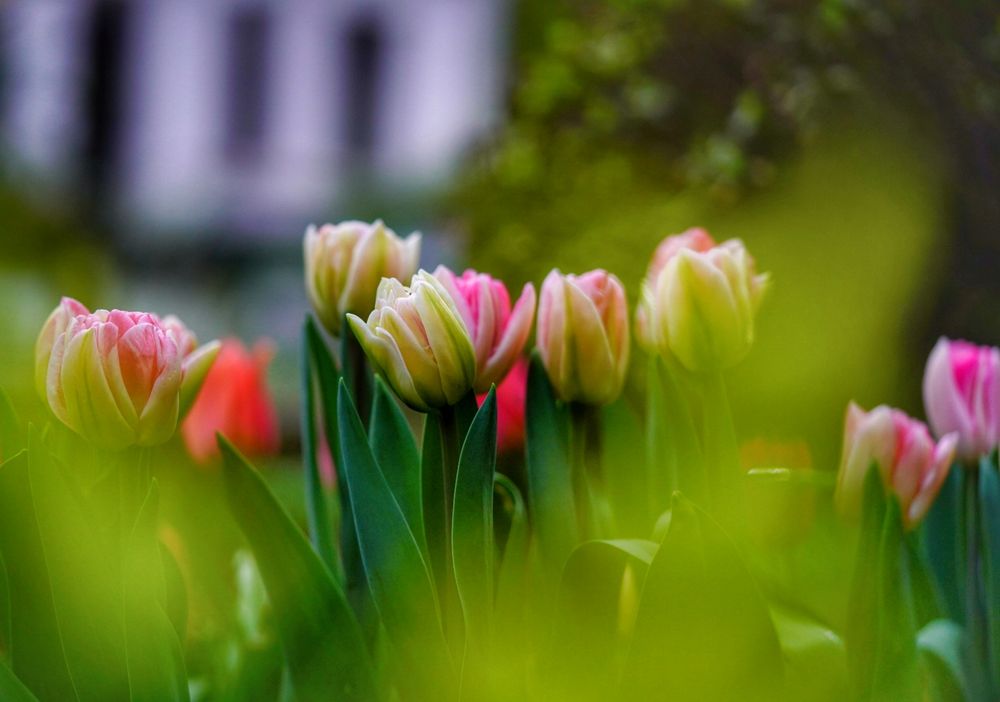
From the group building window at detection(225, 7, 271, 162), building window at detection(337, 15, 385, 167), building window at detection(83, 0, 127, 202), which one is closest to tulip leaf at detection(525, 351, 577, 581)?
building window at detection(337, 15, 385, 167)

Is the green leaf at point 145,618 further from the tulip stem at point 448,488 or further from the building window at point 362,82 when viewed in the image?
the building window at point 362,82

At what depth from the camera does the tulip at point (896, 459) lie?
53 cm

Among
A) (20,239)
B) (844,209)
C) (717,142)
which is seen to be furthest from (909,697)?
(20,239)

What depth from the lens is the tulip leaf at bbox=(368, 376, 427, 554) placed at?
494mm

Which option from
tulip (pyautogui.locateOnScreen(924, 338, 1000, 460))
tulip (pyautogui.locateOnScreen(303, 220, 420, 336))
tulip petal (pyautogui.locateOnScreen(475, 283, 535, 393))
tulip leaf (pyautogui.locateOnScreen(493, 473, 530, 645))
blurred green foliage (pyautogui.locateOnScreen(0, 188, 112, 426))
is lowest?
blurred green foliage (pyautogui.locateOnScreen(0, 188, 112, 426))

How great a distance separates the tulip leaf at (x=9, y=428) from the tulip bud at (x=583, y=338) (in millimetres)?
243

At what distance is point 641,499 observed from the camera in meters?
0.60

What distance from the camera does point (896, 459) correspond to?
0.54 m

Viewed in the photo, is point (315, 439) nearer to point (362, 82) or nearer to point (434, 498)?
point (434, 498)

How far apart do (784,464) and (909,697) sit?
321mm

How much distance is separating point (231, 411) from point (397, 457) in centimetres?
37

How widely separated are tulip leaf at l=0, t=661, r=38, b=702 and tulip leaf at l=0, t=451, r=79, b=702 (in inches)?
1.1

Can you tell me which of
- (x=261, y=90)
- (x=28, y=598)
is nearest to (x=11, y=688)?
(x=28, y=598)

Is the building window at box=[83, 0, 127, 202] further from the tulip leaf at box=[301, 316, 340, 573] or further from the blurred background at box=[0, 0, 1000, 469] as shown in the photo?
the tulip leaf at box=[301, 316, 340, 573]
